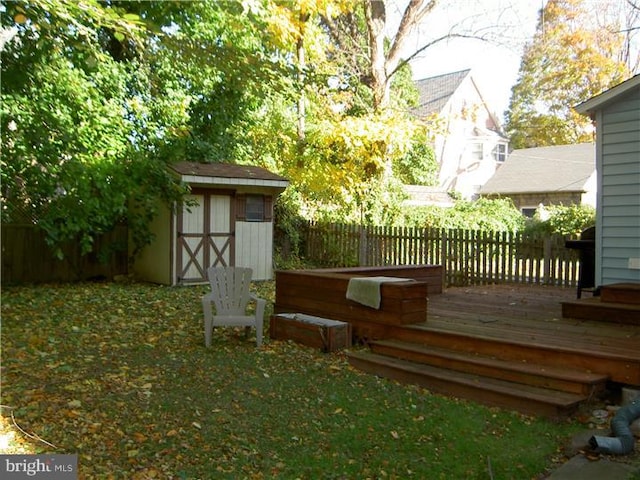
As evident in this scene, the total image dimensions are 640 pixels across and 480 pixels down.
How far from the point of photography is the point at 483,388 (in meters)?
4.79

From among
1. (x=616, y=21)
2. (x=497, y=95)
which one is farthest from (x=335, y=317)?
(x=497, y=95)

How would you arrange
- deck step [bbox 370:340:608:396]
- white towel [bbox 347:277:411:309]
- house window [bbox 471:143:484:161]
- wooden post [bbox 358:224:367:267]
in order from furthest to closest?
house window [bbox 471:143:484:161], wooden post [bbox 358:224:367:267], white towel [bbox 347:277:411:309], deck step [bbox 370:340:608:396]

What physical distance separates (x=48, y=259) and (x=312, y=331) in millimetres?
7521

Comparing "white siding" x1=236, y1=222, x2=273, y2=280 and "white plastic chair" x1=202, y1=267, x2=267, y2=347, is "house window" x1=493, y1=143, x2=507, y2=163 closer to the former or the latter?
"white siding" x1=236, y1=222, x2=273, y2=280

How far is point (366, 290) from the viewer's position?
6.43 m

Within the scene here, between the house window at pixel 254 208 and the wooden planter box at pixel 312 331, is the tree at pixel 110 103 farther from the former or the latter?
the wooden planter box at pixel 312 331

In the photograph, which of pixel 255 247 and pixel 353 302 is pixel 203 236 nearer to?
pixel 255 247

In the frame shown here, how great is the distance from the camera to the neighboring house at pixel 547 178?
80.7 ft

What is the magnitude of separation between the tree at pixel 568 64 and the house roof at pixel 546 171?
270 cm

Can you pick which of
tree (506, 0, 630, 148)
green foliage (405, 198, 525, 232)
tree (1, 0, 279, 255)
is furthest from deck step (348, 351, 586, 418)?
tree (506, 0, 630, 148)

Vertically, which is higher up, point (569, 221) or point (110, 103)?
point (110, 103)

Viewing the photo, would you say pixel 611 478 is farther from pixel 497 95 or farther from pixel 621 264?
pixel 497 95

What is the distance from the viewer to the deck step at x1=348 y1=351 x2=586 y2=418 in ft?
14.5

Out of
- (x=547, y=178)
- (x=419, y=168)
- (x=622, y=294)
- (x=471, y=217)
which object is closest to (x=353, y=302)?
(x=622, y=294)
